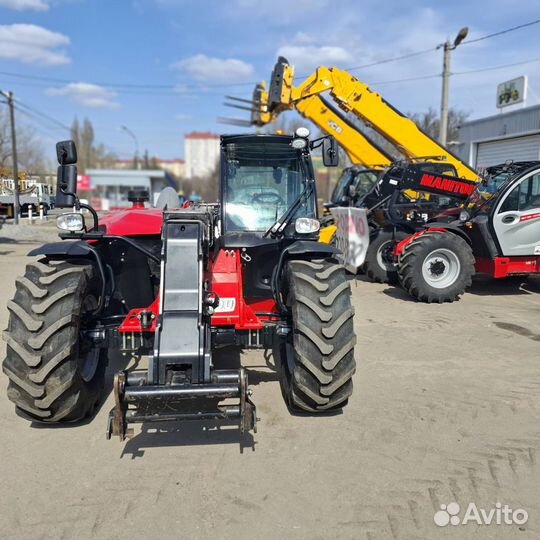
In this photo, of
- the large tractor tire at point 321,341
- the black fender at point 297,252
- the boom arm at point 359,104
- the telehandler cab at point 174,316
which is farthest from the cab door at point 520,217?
the large tractor tire at point 321,341

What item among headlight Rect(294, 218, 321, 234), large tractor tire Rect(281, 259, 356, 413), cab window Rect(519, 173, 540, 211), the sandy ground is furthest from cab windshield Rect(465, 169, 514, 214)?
large tractor tire Rect(281, 259, 356, 413)

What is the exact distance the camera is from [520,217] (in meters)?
8.53

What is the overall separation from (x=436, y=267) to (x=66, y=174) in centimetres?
647

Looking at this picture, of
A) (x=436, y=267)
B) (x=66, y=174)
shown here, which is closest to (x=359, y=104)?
(x=436, y=267)

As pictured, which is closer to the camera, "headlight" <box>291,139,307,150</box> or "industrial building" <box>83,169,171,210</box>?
"headlight" <box>291,139,307,150</box>

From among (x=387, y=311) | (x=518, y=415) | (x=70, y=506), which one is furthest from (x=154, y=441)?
(x=387, y=311)

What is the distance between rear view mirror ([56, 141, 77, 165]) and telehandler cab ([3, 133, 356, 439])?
0.05ft

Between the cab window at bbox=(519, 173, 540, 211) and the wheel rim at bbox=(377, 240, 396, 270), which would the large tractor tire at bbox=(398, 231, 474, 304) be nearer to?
the cab window at bbox=(519, 173, 540, 211)

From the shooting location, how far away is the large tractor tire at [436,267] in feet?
27.7

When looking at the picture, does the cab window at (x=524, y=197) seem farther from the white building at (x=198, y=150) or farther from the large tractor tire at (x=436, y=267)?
the white building at (x=198, y=150)

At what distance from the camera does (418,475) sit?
330 centimetres

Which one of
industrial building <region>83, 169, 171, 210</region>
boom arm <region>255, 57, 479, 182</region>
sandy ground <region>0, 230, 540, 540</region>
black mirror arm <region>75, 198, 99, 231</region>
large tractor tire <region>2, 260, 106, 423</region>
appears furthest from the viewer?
industrial building <region>83, 169, 171, 210</region>

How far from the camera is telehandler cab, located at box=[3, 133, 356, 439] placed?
10.6ft

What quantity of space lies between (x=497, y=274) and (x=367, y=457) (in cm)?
628
